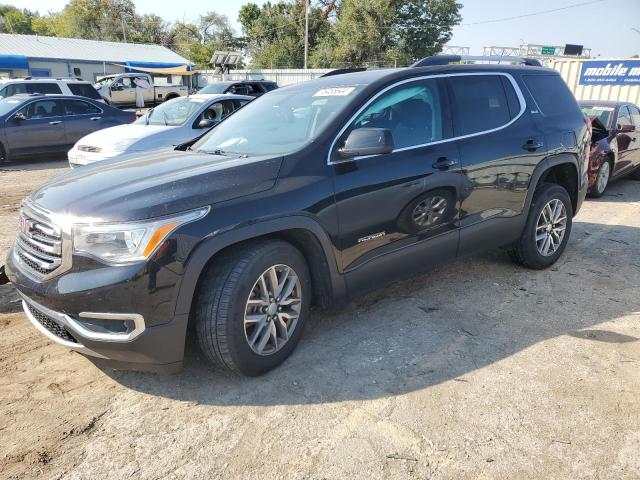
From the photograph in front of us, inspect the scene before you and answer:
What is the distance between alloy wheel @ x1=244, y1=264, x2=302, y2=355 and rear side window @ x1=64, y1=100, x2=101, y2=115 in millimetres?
11316

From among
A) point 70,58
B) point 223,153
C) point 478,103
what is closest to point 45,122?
point 223,153

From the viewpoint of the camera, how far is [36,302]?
2.81 meters

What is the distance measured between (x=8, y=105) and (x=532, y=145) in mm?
11558

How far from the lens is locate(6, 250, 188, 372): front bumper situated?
256 centimetres

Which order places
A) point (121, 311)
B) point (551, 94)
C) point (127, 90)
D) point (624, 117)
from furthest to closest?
point (127, 90) → point (624, 117) → point (551, 94) → point (121, 311)

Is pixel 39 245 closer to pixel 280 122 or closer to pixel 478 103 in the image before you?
pixel 280 122

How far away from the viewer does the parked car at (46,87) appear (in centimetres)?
1415

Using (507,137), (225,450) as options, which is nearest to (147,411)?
(225,450)

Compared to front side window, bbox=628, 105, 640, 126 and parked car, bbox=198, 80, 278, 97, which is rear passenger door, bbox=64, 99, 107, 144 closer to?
parked car, bbox=198, 80, 278, 97

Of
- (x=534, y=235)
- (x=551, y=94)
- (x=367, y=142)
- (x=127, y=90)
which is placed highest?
(x=127, y=90)

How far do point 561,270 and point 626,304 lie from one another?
2.86ft

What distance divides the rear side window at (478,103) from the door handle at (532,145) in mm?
269

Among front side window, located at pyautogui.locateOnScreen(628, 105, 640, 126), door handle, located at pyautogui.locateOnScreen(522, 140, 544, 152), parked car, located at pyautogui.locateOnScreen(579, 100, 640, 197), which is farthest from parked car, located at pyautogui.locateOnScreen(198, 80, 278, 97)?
door handle, located at pyautogui.locateOnScreen(522, 140, 544, 152)

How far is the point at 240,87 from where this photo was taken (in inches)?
565
